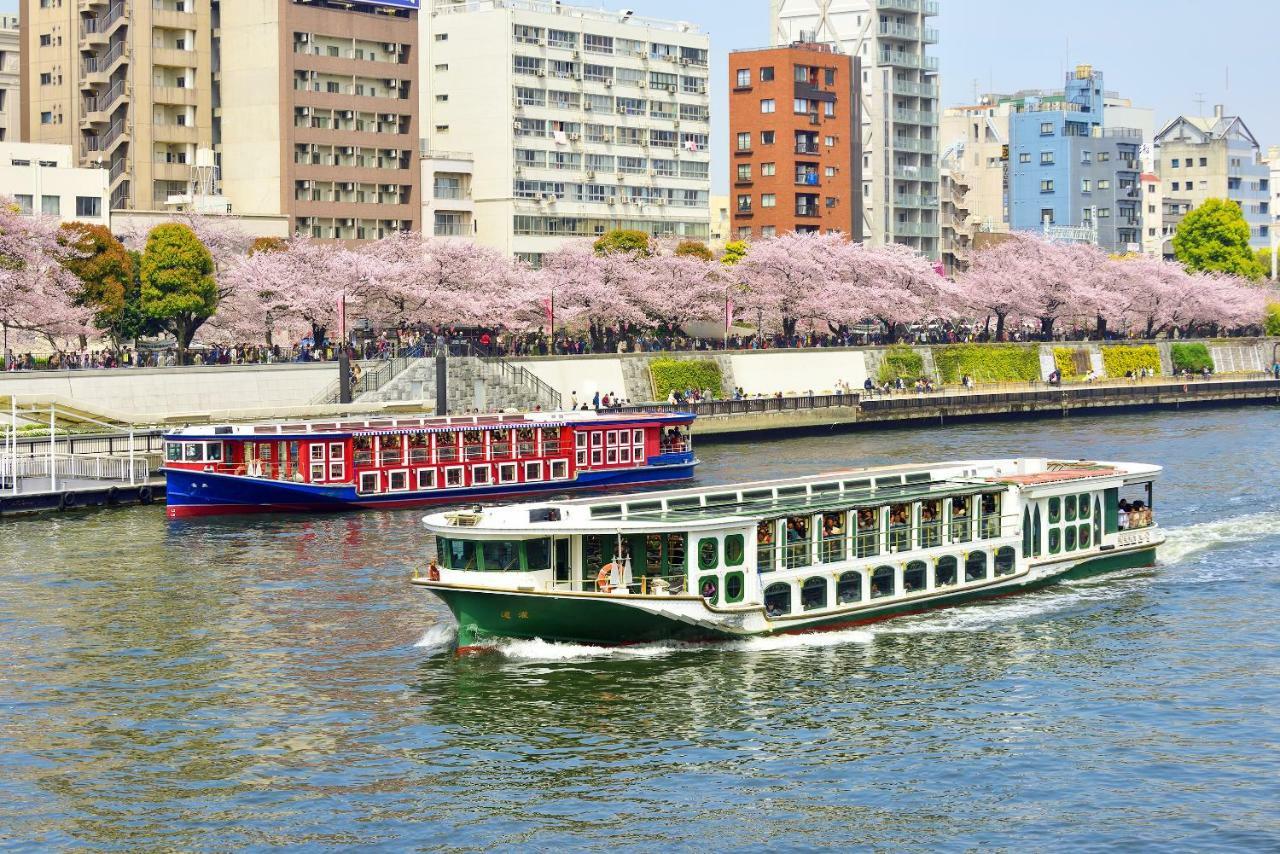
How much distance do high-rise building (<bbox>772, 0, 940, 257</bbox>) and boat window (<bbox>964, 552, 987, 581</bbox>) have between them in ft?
457

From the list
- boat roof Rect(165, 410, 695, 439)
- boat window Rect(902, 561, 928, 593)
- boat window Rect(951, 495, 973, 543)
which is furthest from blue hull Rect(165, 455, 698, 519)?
boat window Rect(902, 561, 928, 593)

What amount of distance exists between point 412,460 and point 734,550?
121 feet

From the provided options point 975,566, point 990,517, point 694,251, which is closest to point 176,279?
point 694,251

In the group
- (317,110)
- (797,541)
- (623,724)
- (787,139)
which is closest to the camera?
(623,724)

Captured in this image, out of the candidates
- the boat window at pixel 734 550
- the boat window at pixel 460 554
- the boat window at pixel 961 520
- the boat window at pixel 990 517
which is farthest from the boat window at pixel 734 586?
the boat window at pixel 990 517

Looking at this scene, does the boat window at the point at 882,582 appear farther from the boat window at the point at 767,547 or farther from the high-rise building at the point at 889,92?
the high-rise building at the point at 889,92

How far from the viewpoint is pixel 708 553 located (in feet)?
152

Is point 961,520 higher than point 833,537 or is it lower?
higher

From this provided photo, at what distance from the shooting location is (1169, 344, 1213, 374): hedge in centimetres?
16388

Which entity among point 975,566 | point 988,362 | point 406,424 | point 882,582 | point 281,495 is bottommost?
point 882,582

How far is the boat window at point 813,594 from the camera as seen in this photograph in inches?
1902

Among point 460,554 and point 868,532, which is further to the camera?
point 868,532

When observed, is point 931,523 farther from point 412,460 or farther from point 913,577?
point 412,460

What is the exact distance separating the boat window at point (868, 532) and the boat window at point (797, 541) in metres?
2.07
